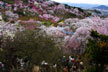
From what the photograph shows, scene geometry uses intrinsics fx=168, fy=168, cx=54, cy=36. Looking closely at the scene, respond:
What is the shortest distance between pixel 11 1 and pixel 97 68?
114 ft

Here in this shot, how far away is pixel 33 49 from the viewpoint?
4.73 meters

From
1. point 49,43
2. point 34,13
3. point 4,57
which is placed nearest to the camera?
point 4,57

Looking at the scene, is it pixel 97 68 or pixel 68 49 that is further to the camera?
pixel 68 49

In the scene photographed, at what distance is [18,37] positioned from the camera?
15.8 ft

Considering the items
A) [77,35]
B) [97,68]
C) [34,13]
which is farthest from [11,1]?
[97,68]

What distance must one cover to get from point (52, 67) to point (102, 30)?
12.9 ft

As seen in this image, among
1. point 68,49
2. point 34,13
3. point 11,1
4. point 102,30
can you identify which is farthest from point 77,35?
point 11,1

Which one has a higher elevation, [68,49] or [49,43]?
[49,43]

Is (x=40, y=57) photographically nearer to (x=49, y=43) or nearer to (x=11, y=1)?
(x=49, y=43)

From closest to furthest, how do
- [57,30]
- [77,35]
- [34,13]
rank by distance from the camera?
[77,35] → [57,30] → [34,13]

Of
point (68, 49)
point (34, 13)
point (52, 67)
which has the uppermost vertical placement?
point (52, 67)

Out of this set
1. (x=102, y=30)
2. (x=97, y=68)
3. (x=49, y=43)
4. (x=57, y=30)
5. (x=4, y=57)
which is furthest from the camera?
(x=57, y=30)

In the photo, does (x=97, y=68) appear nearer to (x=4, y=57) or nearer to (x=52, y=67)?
(x=52, y=67)

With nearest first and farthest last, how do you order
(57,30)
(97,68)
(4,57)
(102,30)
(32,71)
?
1. (97,68)
2. (32,71)
3. (4,57)
4. (102,30)
5. (57,30)
